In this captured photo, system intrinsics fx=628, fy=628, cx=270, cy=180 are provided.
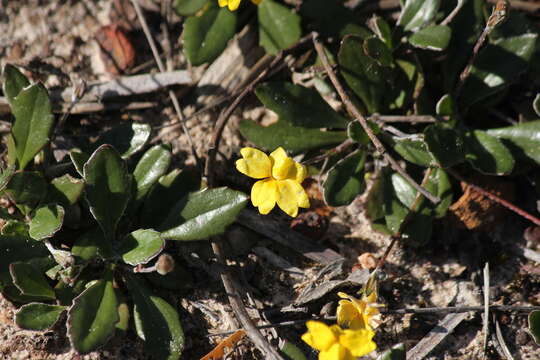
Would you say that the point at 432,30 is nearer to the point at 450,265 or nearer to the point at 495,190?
the point at 495,190

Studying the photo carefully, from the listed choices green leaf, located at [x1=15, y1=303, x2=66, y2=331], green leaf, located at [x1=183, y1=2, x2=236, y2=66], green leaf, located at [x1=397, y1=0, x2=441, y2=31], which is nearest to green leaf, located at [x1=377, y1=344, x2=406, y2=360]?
green leaf, located at [x1=15, y1=303, x2=66, y2=331]

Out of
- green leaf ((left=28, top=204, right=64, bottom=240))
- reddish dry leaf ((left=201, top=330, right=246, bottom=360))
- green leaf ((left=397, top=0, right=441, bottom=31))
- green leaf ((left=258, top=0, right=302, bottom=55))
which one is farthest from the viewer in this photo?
green leaf ((left=258, top=0, right=302, bottom=55))

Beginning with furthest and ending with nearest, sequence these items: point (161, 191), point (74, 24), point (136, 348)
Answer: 1. point (74, 24)
2. point (161, 191)
3. point (136, 348)

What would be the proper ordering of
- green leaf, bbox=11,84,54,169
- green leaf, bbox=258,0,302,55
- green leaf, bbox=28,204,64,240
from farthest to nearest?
1. green leaf, bbox=258,0,302,55
2. green leaf, bbox=11,84,54,169
3. green leaf, bbox=28,204,64,240

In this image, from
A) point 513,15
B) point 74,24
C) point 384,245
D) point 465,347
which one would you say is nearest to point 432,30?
point 513,15

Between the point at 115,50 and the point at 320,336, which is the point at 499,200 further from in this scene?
the point at 115,50

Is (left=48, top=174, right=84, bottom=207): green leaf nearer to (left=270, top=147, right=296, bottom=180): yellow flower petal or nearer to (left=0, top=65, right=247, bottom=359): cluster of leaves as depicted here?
(left=0, top=65, right=247, bottom=359): cluster of leaves
